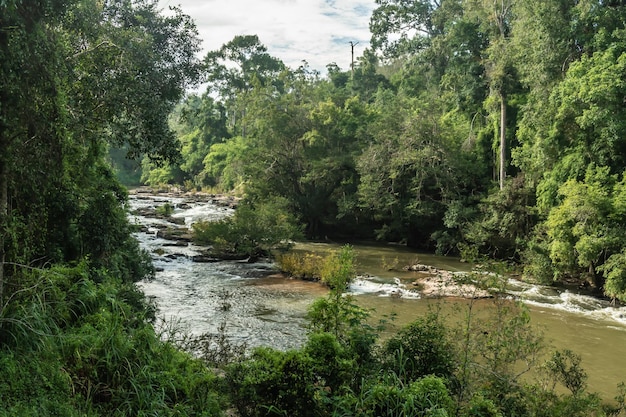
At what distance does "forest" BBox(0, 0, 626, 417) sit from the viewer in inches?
195

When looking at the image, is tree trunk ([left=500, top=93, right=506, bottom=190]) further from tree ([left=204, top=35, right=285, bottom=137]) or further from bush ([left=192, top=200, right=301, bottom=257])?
tree ([left=204, top=35, right=285, bottom=137])

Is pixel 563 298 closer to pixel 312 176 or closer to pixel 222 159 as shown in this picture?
pixel 312 176

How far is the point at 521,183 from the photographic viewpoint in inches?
820

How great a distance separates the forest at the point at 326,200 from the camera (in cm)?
496

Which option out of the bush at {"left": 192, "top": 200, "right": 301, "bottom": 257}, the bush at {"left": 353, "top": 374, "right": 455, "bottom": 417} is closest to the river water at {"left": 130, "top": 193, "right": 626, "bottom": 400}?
the bush at {"left": 192, "top": 200, "right": 301, "bottom": 257}

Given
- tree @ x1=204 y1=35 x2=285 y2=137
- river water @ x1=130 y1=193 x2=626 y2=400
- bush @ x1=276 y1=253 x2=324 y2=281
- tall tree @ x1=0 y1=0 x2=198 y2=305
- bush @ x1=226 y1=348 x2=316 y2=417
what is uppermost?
tree @ x1=204 y1=35 x2=285 y2=137

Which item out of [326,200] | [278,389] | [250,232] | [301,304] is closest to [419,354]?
[278,389]

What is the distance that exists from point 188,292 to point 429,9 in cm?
3672

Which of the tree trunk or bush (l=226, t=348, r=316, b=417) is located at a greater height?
the tree trunk

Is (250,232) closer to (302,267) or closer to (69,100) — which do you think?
(302,267)

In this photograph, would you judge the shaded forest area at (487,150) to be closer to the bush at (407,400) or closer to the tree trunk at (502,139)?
the tree trunk at (502,139)

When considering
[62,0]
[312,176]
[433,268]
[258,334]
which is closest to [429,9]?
[312,176]

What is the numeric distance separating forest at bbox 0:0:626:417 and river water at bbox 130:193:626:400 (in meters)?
1.24

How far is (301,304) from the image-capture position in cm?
1448
